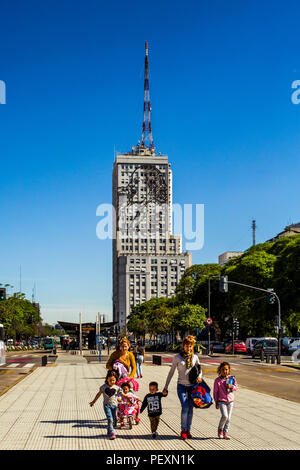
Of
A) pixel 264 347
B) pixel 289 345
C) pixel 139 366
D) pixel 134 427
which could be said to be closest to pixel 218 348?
pixel 289 345

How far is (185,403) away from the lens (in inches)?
450

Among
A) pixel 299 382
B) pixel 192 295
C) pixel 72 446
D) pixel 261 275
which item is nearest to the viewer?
pixel 72 446

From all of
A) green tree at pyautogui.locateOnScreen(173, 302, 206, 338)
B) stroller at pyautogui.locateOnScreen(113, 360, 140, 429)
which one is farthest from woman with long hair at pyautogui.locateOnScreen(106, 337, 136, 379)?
green tree at pyautogui.locateOnScreen(173, 302, 206, 338)

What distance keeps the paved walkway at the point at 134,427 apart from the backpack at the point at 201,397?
2.22 ft

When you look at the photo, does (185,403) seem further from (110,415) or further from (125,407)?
(125,407)

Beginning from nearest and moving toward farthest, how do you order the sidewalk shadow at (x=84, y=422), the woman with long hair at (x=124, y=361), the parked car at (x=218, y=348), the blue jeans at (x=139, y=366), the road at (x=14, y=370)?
the sidewalk shadow at (x=84, y=422), the woman with long hair at (x=124, y=361), the road at (x=14, y=370), the blue jeans at (x=139, y=366), the parked car at (x=218, y=348)

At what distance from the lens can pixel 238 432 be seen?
41.4 ft

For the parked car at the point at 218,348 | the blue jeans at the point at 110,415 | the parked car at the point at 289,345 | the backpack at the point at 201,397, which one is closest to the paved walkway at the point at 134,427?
the blue jeans at the point at 110,415

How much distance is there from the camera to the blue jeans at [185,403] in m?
11.4

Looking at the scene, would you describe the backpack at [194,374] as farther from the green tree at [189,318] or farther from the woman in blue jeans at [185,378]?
the green tree at [189,318]
